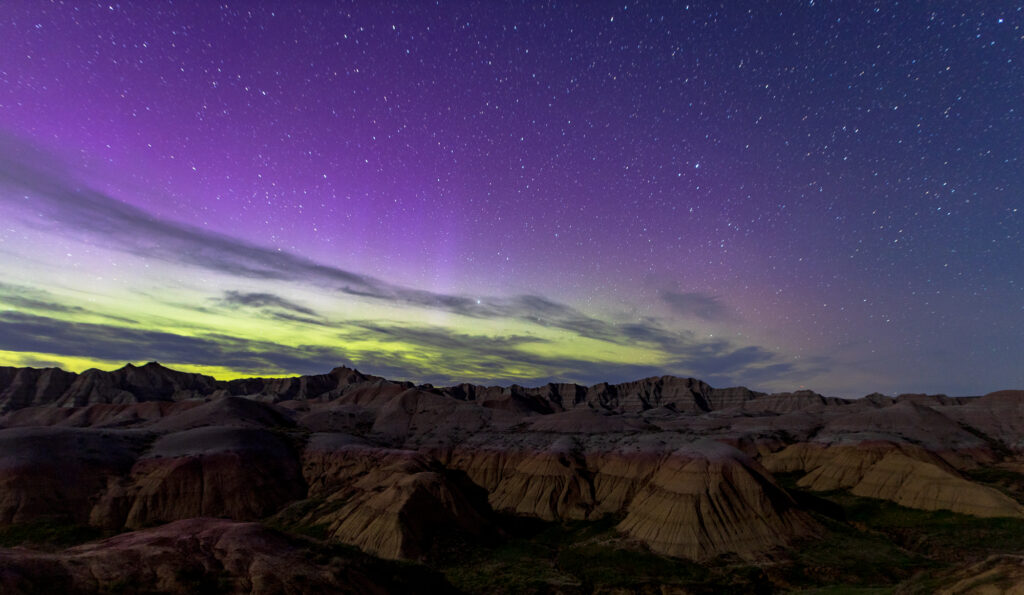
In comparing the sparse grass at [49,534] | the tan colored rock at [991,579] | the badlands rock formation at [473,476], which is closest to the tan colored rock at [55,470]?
the badlands rock formation at [473,476]

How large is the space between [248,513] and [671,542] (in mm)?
69103

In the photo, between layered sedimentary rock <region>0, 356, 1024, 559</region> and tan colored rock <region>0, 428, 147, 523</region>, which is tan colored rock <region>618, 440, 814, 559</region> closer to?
layered sedimentary rock <region>0, 356, 1024, 559</region>

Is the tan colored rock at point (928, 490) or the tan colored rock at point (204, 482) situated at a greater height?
the tan colored rock at point (928, 490)

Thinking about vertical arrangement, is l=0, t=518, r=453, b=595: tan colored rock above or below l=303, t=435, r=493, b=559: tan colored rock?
above

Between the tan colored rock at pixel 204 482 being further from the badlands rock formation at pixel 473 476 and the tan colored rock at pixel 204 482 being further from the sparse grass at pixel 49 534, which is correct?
the sparse grass at pixel 49 534

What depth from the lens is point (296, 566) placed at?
27.1 meters

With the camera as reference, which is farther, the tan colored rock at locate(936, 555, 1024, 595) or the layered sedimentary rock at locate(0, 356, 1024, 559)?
the layered sedimentary rock at locate(0, 356, 1024, 559)

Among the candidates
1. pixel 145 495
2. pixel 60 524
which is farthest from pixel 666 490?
pixel 60 524

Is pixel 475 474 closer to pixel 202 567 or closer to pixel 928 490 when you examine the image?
pixel 928 490

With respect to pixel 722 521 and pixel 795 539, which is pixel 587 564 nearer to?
pixel 722 521

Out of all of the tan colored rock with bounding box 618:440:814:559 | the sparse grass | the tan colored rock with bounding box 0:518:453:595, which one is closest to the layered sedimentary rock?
the tan colored rock with bounding box 618:440:814:559

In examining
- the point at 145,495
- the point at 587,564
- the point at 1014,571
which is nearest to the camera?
the point at 1014,571

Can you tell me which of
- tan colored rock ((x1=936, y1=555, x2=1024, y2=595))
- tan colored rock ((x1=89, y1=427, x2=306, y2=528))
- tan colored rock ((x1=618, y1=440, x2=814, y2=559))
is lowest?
tan colored rock ((x1=89, y1=427, x2=306, y2=528))

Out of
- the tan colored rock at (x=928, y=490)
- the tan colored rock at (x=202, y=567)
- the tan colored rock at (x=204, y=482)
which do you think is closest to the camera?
the tan colored rock at (x=202, y=567)
